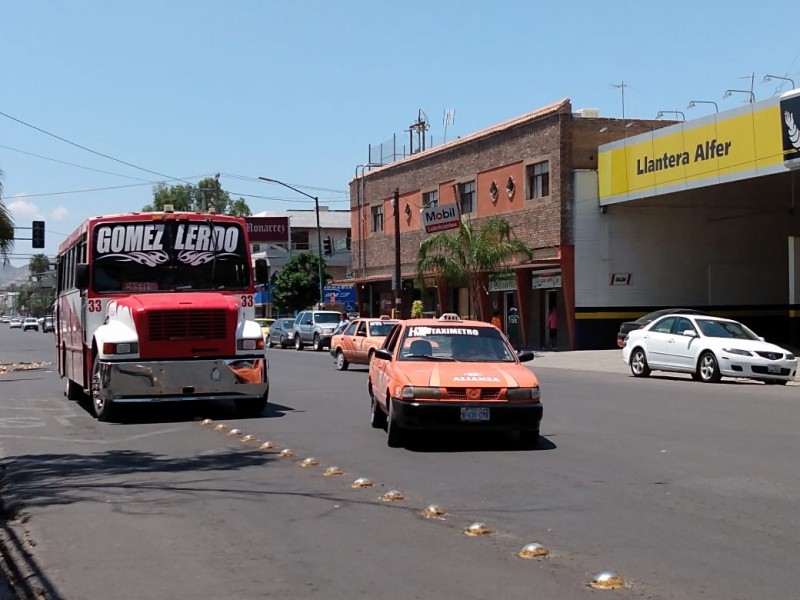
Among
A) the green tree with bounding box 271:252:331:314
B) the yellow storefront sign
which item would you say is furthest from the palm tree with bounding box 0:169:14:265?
the green tree with bounding box 271:252:331:314

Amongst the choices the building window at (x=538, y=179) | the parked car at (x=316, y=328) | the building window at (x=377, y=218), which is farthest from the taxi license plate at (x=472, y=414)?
the building window at (x=377, y=218)

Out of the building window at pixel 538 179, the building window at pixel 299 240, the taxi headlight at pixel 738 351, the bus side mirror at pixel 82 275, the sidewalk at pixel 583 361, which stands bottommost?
the sidewalk at pixel 583 361

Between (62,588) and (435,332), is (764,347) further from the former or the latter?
(62,588)

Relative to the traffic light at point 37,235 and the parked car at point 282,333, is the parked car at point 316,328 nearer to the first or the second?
the parked car at point 282,333

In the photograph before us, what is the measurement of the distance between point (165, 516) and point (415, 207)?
43089 millimetres

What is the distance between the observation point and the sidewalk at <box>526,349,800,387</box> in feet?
99.3

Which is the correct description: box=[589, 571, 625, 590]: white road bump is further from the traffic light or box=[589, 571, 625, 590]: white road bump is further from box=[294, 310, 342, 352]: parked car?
the traffic light

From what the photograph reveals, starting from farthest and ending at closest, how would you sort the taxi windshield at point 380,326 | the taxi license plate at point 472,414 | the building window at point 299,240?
the building window at point 299,240 → the taxi windshield at point 380,326 → the taxi license plate at point 472,414

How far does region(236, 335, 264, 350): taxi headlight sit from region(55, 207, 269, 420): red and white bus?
15 millimetres

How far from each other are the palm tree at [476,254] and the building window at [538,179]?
5.80ft

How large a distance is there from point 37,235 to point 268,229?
26785 millimetres

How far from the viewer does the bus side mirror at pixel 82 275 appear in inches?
620

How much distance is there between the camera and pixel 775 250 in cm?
4169

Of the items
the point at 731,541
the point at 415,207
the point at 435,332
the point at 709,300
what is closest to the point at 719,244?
the point at 709,300
